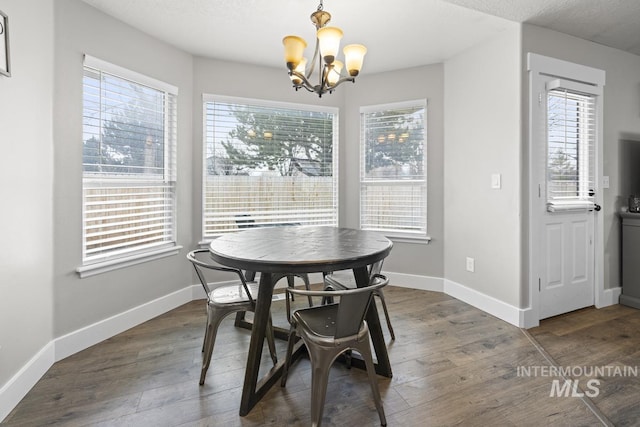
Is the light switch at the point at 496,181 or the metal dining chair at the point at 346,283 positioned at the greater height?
the light switch at the point at 496,181

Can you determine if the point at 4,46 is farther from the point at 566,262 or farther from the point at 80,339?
the point at 566,262

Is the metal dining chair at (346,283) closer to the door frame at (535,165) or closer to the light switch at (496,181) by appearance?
the door frame at (535,165)

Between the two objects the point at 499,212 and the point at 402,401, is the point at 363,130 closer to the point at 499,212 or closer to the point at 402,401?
the point at 499,212

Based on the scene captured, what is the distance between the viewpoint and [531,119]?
2.73m

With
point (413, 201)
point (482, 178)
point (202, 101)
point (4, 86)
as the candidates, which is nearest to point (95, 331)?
point (4, 86)

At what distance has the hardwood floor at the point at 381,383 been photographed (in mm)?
1646

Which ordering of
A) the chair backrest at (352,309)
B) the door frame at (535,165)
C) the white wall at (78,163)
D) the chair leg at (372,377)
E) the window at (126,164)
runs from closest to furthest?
1. the chair backrest at (352,309)
2. the chair leg at (372,377)
3. the white wall at (78,163)
4. the window at (126,164)
5. the door frame at (535,165)

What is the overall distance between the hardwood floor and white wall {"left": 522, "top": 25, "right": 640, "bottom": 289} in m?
0.82

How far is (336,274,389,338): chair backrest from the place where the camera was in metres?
1.45

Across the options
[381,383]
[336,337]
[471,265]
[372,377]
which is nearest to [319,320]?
[336,337]

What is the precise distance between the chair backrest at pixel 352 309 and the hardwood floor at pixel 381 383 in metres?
0.47

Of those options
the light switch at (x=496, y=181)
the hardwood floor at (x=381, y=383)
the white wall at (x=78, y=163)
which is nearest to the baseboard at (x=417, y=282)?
the hardwood floor at (x=381, y=383)

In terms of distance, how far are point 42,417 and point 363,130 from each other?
3.63 meters

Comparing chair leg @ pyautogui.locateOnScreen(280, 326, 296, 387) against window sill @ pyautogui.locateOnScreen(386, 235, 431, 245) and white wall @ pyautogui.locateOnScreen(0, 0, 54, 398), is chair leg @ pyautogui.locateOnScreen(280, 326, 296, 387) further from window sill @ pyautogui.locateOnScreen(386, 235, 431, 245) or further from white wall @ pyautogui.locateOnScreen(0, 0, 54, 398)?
window sill @ pyautogui.locateOnScreen(386, 235, 431, 245)
